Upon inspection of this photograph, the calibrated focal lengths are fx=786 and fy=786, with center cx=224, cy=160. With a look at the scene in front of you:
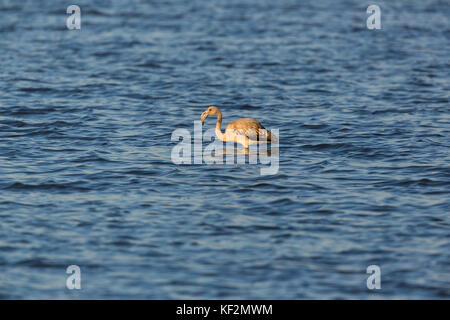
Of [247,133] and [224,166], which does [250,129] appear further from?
[224,166]

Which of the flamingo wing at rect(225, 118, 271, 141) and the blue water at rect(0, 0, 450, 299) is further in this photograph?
the flamingo wing at rect(225, 118, 271, 141)

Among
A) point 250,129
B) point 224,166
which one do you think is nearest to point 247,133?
point 250,129

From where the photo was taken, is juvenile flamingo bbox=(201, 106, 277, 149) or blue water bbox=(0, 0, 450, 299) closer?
blue water bbox=(0, 0, 450, 299)

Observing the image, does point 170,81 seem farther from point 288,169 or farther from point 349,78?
point 288,169

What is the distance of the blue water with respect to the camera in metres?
9.99

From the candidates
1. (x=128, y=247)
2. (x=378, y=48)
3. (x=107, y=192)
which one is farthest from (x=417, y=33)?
(x=128, y=247)

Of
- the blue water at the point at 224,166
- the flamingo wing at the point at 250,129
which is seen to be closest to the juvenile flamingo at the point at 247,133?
the flamingo wing at the point at 250,129

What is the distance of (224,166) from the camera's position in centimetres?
1470

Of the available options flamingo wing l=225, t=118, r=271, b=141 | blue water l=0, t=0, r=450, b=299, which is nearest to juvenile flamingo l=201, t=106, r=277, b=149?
flamingo wing l=225, t=118, r=271, b=141

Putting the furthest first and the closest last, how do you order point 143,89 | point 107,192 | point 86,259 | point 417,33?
point 417,33
point 143,89
point 107,192
point 86,259

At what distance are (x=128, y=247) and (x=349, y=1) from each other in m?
26.9

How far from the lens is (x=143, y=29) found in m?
28.8

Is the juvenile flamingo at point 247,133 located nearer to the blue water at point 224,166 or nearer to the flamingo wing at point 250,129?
the flamingo wing at point 250,129

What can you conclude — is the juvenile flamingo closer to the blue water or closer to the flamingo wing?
the flamingo wing
